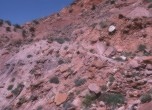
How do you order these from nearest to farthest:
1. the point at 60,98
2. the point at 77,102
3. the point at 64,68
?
1. the point at 77,102
2. the point at 60,98
3. the point at 64,68

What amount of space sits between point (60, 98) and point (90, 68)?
2354 millimetres

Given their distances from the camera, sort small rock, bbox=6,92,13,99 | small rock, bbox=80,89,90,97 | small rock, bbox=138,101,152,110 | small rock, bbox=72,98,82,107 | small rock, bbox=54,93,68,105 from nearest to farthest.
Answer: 1. small rock, bbox=138,101,152,110
2. small rock, bbox=72,98,82,107
3. small rock, bbox=80,89,90,97
4. small rock, bbox=54,93,68,105
5. small rock, bbox=6,92,13,99

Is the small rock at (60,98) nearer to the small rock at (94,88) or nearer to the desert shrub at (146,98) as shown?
the small rock at (94,88)

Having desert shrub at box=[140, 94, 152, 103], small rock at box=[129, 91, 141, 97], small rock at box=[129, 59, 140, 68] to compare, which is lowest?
desert shrub at box=[140, 94, 152, 103]

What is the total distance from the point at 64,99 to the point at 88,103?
1.83m

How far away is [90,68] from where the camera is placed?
61.2 feet

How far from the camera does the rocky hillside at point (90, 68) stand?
52.0ft

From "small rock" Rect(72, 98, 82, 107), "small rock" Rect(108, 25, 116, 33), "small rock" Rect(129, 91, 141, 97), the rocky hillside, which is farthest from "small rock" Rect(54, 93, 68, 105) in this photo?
"small rock" Rect(108, 25, 116, 33)

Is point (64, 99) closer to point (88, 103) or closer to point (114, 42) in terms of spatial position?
point (88, 103)

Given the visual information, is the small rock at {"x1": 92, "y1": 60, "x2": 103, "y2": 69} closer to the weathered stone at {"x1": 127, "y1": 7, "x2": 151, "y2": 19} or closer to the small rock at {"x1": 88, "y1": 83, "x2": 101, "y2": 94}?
the small rock at {"x1": 88, "y1": 83, "x2": 101, "y2": 94}

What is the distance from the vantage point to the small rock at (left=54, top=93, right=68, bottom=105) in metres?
17.2

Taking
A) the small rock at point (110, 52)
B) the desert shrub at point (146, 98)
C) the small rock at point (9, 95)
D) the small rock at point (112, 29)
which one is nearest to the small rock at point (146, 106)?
the desert shrub at point (146, 98)

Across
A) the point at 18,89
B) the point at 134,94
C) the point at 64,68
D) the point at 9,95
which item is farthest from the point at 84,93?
the point at 9,95

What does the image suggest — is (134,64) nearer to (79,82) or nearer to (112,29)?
(79,82)
